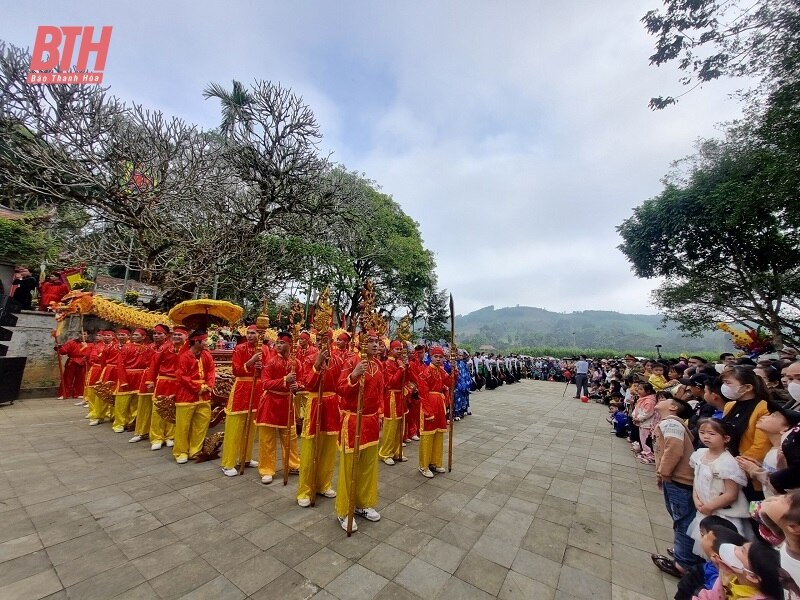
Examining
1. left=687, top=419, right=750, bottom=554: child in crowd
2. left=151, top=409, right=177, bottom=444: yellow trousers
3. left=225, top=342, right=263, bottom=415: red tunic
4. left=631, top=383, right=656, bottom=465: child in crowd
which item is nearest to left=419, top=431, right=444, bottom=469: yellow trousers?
left=225, top=342, right=263, bottom=415: red tunic

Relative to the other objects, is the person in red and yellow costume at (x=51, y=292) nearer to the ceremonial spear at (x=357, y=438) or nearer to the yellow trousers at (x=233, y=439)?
the yellow trousers at (x=233, y=439)

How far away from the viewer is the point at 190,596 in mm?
2463

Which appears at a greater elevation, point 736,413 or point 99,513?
point 736,413

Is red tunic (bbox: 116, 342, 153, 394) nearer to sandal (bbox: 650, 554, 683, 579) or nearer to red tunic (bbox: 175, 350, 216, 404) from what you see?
red tunic (bbox: 175, 350, 216, 404)

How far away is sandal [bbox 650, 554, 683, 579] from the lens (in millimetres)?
3035

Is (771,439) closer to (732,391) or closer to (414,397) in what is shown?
(732,391)

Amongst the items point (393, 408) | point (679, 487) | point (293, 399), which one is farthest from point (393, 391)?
point (679, 487)

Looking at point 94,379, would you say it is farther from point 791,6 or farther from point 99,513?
point 791,6

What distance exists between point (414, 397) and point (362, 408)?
119 inches

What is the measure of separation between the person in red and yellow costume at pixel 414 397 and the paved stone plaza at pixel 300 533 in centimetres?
135

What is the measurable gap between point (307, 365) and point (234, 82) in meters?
19.0

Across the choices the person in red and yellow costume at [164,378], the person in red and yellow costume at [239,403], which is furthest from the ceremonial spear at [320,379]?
the person in red and yellow costume at [164,378]

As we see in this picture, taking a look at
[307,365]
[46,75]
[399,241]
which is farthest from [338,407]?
[399,241]

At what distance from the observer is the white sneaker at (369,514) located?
3.66m
